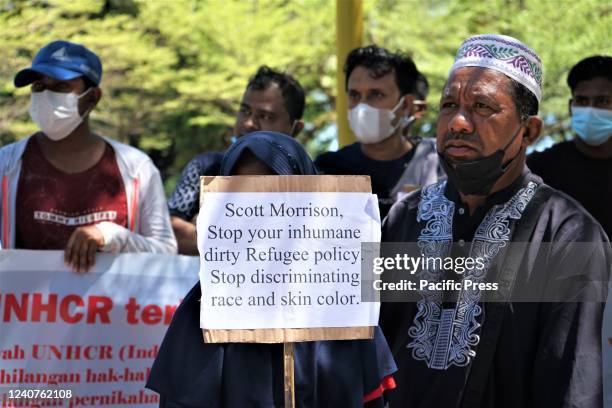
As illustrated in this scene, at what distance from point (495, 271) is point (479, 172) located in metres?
0.36

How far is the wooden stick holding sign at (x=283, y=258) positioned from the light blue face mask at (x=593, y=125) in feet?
9.00

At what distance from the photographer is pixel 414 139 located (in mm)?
5605

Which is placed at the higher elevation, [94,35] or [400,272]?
[94,35]

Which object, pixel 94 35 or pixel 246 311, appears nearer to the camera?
pixel 246 311

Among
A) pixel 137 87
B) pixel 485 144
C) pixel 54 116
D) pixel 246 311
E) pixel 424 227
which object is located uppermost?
pixel 137 87

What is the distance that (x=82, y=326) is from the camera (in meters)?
4.49

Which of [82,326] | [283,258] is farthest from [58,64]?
[283,258]

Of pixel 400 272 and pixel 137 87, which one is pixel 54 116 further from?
pixel 137 87

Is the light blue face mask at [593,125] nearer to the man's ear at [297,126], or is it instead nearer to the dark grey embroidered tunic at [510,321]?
the man's ear at [297,126]

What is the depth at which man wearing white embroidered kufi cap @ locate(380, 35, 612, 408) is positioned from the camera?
2902 millimetres

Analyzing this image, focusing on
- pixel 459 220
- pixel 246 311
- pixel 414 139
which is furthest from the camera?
pixel 414 139

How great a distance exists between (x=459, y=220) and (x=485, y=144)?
31 cm

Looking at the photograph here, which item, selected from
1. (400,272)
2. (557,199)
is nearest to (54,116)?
(400,272)

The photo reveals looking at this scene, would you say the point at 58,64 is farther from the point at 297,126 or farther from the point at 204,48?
the point at 204,48
